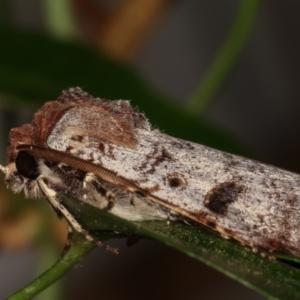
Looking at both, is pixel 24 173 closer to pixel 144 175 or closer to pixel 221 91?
pixel 144 175

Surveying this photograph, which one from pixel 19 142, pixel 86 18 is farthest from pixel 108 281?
pixel 19 142

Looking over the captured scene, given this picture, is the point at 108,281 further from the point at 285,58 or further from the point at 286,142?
the point at 285,58

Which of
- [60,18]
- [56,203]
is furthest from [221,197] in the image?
[60,18]

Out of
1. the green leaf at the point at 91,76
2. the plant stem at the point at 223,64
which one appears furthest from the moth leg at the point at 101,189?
the plant stem at the point at 223,64

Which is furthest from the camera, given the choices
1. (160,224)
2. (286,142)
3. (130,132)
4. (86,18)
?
(286,142)

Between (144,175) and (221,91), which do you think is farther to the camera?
(221,91)

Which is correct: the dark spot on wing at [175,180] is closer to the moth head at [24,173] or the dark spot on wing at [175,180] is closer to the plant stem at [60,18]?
the moth head at [24,173]

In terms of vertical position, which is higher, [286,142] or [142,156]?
[142,156]
